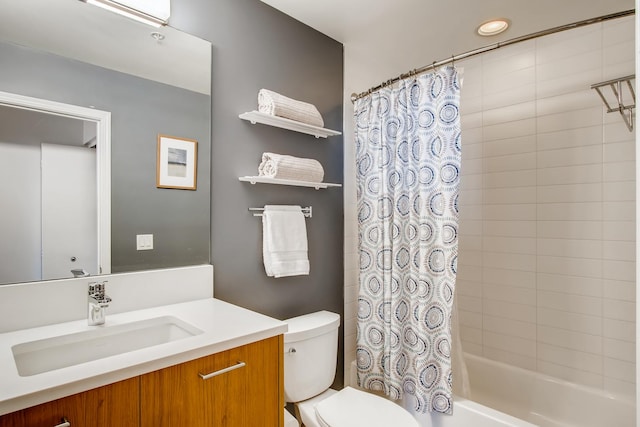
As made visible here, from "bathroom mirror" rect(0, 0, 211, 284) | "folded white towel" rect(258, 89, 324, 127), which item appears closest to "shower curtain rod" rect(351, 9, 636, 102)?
"folded white towel" rect(258, 89, 324, 127)

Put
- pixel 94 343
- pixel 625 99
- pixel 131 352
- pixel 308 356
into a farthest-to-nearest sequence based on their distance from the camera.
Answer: pixel 625 99
pixel 308 356
pixel 94 343
pixel 131 352

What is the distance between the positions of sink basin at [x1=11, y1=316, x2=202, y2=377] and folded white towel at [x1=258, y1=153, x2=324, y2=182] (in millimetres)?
816

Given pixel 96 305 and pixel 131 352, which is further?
pixel 96 305

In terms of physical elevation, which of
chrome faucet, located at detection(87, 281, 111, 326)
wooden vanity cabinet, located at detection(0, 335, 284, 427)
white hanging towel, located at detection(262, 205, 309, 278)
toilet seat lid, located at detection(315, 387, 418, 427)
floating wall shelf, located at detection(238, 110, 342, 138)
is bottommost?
toilet seat lid, located at detection(315, 387, 418, 427)

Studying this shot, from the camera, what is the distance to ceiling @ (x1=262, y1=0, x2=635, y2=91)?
1.87 meters

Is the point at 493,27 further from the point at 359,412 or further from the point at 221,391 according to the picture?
the point at 221,391

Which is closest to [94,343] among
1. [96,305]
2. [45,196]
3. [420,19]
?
[96,305]

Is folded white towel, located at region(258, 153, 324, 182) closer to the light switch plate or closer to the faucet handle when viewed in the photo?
the light switch plate

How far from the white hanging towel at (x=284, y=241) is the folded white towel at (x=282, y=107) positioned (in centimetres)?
47

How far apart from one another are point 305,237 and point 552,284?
5.34ft

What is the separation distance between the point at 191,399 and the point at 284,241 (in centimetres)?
95

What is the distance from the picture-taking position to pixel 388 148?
6.51 feet

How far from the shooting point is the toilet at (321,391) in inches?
60.0

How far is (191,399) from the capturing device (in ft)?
3.24
